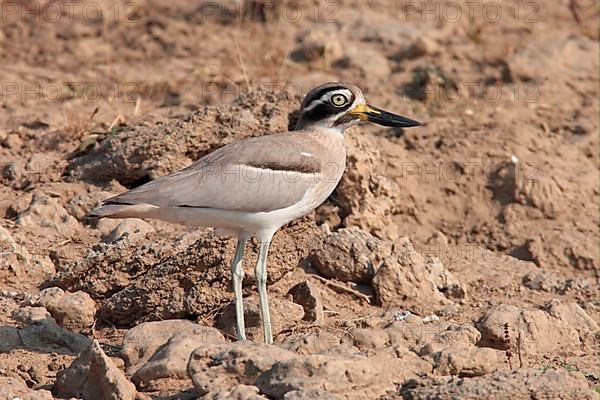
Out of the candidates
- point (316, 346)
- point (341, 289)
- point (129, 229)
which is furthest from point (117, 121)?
point (316, 346)

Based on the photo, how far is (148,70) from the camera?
11453mm

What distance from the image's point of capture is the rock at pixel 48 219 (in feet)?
27.0

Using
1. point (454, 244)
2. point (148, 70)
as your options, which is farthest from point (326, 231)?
point (148, 70)

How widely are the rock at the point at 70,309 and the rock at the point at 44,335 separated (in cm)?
13

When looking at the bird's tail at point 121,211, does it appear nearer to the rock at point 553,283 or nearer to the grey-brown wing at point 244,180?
A: the grey-brown wing at point 244,180

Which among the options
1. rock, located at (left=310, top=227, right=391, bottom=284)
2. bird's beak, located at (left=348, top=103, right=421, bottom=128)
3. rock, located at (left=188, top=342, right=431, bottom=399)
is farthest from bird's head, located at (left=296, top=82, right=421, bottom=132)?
rock, located at (left=188, top=342, right=431, bottom=399)

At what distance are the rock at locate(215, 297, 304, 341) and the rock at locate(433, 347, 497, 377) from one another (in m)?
1.45

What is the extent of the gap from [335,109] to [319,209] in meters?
1.63

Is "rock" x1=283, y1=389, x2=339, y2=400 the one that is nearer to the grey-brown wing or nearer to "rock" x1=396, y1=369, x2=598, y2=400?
"rock" x1=396, y1=369, x2=598, y2=400

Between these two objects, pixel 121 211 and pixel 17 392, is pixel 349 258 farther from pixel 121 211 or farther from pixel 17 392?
pixel 17 392

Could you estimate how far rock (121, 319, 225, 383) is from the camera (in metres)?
5.78

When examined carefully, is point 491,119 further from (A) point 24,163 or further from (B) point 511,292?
(A) point 24,163

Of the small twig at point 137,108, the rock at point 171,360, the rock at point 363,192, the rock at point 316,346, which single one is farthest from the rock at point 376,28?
the rock at point 171,360

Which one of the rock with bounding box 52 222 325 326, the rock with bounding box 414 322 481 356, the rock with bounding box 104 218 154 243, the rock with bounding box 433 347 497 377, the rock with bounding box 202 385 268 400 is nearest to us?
the rock with bounding box 202 385 268 400
